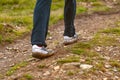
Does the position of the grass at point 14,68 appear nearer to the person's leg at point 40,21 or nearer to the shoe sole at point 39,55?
the shoe sole at point 39,55

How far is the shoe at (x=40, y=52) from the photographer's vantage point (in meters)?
6.44

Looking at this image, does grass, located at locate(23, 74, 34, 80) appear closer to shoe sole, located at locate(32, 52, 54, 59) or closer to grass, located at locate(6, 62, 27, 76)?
grass, located at locate(6, 62, 27, 76)

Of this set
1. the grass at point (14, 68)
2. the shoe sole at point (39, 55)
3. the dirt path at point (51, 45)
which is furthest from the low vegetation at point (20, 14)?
the shoe sole at point (39, 55)

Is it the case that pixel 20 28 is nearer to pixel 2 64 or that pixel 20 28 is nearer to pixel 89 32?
pixel 89 32

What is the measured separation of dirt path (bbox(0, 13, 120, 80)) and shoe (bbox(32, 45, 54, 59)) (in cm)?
9

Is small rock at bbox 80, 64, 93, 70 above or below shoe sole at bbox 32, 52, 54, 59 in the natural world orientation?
below

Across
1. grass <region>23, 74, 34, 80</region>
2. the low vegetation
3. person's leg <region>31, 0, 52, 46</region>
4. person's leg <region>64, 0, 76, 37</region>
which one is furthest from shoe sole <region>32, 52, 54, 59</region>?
the low vegetation

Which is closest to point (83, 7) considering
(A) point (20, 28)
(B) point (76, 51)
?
(A) point (20, 28)

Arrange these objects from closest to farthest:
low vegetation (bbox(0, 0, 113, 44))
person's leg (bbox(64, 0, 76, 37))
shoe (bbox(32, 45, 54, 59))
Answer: shoe (bbox(32, 45, 54, 59))
person's leg (bbox(64, 0, 76, 37))
low vegetation (bbox(0, 0, 113, 44))

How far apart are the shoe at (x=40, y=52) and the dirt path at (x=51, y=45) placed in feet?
0.28

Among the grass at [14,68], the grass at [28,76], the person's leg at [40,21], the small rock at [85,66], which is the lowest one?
the grass at [14,68]

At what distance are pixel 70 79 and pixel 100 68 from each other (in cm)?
72

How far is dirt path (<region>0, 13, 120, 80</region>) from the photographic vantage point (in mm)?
6383

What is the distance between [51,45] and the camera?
819cm
